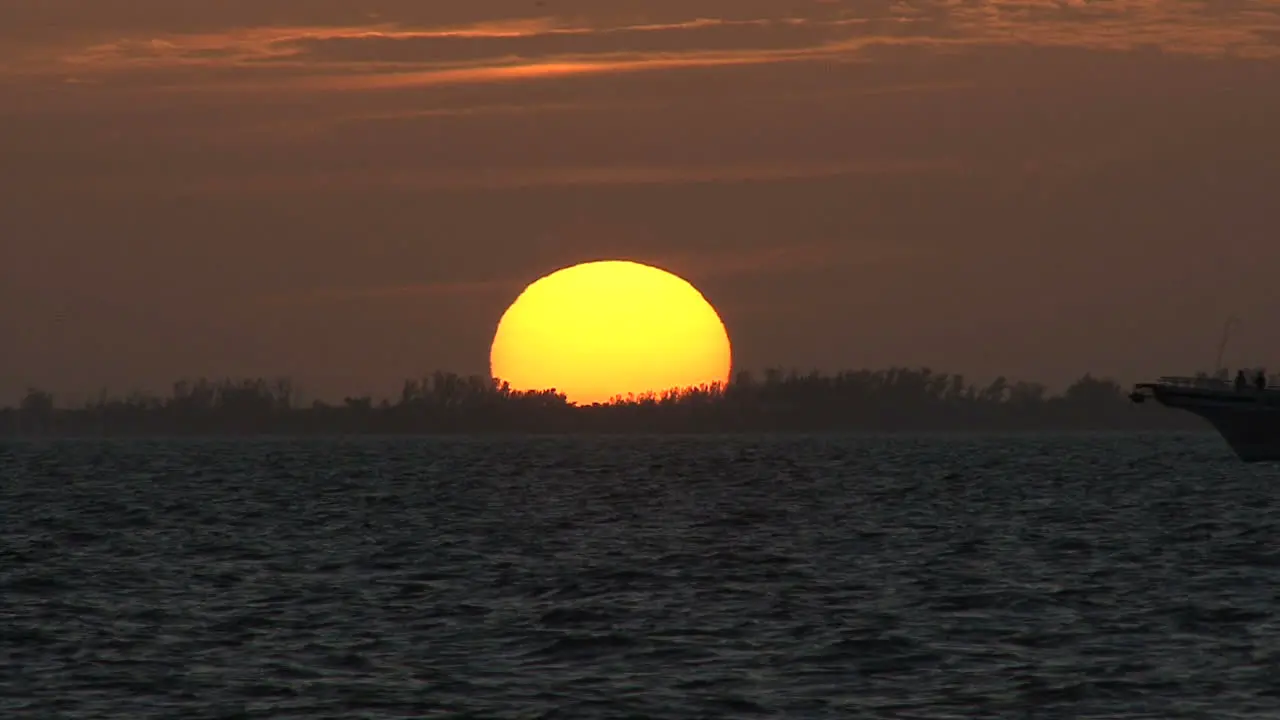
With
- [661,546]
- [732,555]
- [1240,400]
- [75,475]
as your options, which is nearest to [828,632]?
[732,555]

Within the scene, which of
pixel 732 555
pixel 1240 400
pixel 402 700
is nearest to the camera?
pixel 402 700

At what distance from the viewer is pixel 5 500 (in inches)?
4026

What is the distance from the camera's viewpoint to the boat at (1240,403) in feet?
422

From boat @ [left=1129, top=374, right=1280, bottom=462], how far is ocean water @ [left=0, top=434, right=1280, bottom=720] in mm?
41698

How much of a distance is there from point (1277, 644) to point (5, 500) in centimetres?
7616

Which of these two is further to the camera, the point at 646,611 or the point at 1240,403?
the point at 1240,403

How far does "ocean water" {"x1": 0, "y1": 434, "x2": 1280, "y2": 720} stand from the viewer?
31828 millimetres

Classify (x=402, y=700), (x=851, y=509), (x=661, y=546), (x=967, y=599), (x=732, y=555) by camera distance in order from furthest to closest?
(x=851, y=509), (x=661, y=546), (x=732, y=555), (x=967, y=599), (x=402, y=700)

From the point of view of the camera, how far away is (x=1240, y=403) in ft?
424

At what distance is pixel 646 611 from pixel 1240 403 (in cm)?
9285

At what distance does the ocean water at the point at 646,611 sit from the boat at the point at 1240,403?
4170cm

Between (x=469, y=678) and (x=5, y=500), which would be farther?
(x=5, y=500)

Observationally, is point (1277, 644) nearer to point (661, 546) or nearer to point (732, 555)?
point (732, 555)

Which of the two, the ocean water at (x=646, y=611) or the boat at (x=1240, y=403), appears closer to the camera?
the ocean water at (x=646, y=611)
